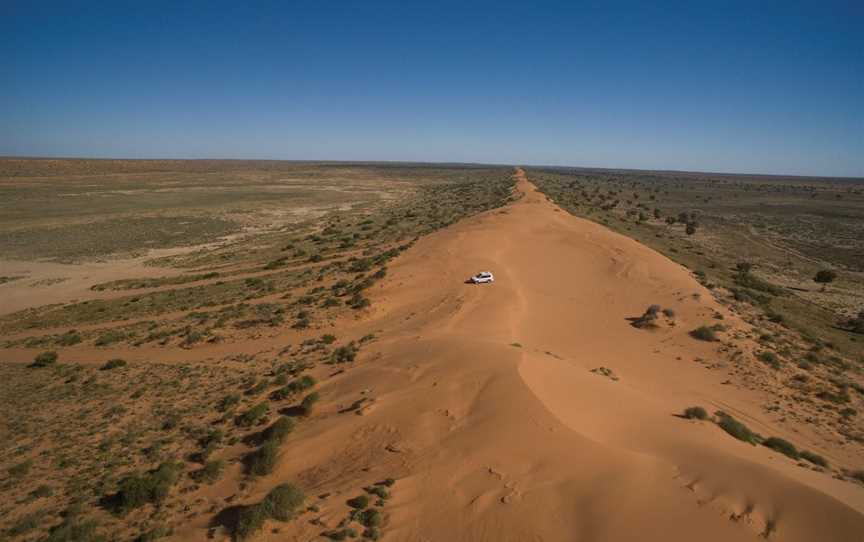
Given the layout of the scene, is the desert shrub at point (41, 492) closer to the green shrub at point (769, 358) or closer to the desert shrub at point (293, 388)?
the desert shrub at point (293, 388)

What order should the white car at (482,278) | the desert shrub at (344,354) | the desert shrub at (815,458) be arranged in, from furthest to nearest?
the white car at (482,278), the desert shrub at (344,354), the desert shrub at (815,458)

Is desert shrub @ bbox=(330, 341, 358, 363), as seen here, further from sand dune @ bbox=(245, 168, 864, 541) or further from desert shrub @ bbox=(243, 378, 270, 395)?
desert shrub @ bbox=(243, 378, 270, 395)

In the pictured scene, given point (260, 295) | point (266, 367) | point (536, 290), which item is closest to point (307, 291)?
point (260, 295)

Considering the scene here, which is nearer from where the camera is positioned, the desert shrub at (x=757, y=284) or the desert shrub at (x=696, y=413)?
the desert shrub at (x=696, y=413)

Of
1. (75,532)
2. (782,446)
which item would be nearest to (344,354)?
(75,532)

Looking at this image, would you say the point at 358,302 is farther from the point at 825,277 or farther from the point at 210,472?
the point at 825,277

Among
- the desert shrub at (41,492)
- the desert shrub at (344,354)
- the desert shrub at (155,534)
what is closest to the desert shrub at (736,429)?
the desert shrub at (344,354)
